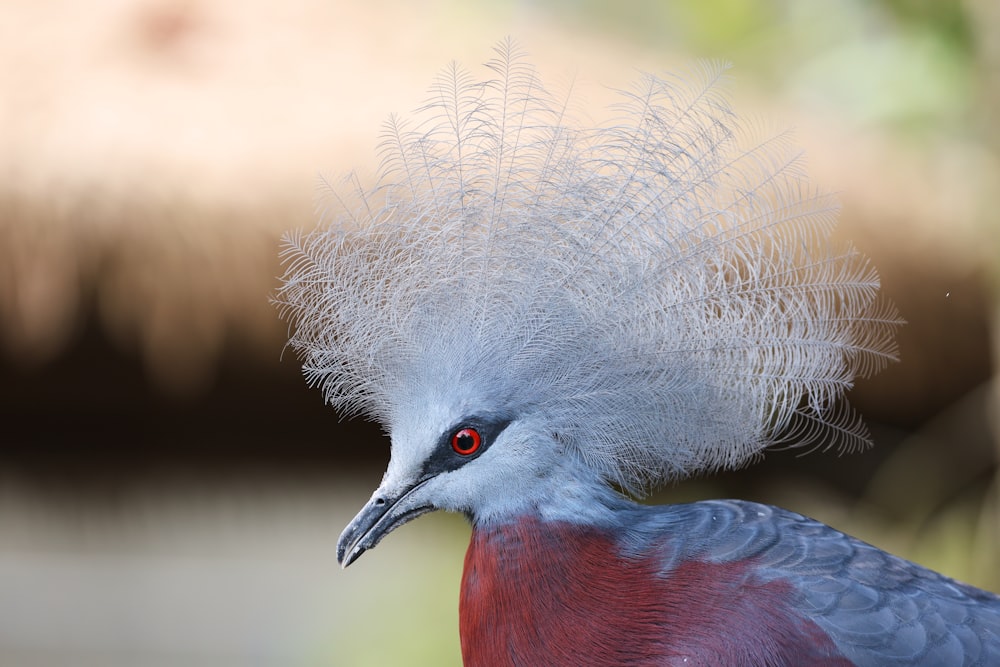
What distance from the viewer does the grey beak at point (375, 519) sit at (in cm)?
127

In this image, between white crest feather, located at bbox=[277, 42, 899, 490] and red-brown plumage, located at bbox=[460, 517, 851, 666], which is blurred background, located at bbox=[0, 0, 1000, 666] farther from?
red-brown plumage, located at bbox=[460, 517, 851, 666]

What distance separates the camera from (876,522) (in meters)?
3.12

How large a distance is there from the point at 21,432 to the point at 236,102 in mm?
1513

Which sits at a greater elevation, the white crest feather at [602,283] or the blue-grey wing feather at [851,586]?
the white crest feather at [602,283]

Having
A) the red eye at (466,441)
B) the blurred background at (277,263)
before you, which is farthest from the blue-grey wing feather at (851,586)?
the blurred background at (277,263)

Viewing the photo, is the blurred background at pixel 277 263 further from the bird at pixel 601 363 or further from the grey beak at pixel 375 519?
the grey beak at pixel 375 519

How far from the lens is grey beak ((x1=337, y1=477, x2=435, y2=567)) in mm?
1268

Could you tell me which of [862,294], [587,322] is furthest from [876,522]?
[587,322]

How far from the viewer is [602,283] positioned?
1281 mm

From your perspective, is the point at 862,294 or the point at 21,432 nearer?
the point at 862,294

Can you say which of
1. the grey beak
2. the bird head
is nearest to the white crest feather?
the bird head

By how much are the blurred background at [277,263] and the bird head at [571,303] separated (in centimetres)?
101

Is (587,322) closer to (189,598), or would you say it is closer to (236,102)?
(236,102)

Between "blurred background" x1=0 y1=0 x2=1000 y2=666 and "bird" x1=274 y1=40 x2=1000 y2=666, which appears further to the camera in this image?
"blurred background" x1=0 y1=0 x2=1000 y2=666
